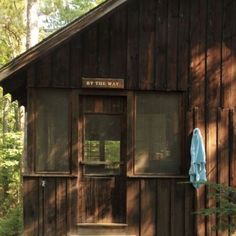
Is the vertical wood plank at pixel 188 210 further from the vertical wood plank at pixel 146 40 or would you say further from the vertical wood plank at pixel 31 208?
the vertical wood plank at pixel 31 208

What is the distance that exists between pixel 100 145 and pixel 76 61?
150 cm

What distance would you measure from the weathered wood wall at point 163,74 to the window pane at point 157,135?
0.20 metres

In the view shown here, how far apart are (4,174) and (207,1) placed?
40.8 ft

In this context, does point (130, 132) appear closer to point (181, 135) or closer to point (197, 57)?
point (181, 135)

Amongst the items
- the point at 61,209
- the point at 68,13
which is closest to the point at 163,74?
the point at 61,209

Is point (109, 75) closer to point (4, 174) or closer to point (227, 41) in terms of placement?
point (227, 41)

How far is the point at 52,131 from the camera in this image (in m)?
7.88

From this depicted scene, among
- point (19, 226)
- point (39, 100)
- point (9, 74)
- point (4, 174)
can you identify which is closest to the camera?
point (9, 74)

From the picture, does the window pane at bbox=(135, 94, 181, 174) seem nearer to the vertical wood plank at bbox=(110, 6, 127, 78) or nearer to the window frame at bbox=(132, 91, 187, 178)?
the window frame at bbox=(132, 91, 187, 178)

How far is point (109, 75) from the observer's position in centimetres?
795

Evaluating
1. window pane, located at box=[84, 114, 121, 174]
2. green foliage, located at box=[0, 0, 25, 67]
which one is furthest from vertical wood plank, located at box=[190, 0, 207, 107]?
green foliage, located at box=[0, 0, 25, 67]

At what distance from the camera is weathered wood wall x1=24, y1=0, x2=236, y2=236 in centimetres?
784

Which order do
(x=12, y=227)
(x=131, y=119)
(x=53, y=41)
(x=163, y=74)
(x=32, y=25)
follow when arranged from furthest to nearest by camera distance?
(x=32, y=25) → (x=12, y=227) → (x=163, y=74) → (x=131, y=119) → (x=53, y=41)

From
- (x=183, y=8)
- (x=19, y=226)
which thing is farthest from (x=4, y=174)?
(x=183, y=8)
